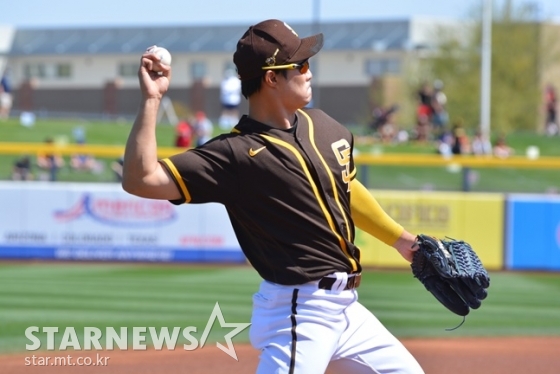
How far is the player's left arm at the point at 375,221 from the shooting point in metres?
3.92

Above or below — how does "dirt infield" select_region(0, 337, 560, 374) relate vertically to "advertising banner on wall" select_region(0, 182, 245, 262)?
above

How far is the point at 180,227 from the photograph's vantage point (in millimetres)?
14523

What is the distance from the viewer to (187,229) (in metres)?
14.5

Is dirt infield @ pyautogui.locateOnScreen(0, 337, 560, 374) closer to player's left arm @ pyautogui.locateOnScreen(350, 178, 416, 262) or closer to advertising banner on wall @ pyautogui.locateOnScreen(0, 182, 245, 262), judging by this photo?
player's left arm @ pyautogui.locateOnScreen(350, 178, 416, 262)

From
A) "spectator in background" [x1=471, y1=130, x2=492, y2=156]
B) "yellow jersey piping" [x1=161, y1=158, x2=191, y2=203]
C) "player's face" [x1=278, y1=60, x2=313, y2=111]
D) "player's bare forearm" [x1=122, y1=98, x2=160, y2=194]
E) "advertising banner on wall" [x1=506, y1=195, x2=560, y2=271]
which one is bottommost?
"spectator in background" [x1=471, y1=130, x2=492, y2=156]

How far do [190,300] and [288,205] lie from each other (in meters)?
7.17

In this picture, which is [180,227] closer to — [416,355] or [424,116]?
[416,355]

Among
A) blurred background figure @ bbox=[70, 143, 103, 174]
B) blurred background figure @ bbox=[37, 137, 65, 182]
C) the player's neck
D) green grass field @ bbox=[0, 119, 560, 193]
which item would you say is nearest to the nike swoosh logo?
the player's neck

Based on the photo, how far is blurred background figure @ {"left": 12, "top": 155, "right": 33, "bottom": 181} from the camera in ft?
49.7

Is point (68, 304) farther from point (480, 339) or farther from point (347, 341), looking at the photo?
point (347, 341)

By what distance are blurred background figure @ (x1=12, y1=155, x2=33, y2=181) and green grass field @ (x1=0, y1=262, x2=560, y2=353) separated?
5.07ft

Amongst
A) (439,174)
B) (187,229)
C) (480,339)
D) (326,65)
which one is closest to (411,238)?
(480,339)

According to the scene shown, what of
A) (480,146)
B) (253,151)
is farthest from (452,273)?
(480,146)

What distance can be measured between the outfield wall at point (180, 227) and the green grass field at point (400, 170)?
0.91m
